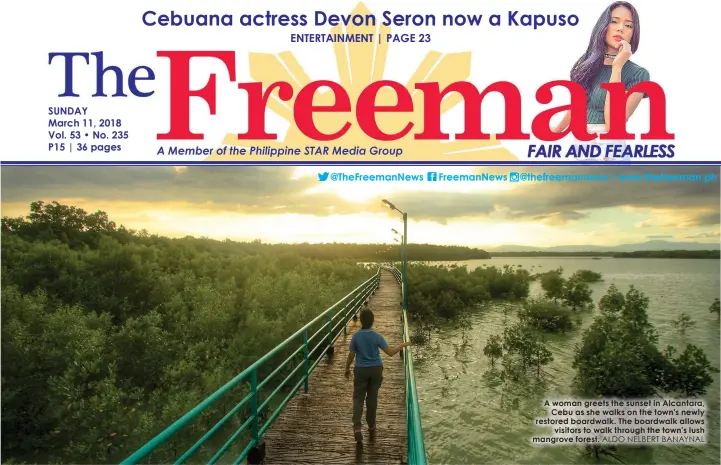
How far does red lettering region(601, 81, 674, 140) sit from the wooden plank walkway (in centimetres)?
542

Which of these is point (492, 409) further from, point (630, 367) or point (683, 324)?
point (683, 324)

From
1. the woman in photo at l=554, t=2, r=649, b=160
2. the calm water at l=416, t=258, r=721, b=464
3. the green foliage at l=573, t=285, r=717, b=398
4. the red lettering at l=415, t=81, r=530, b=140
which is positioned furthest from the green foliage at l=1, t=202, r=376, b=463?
the woman in photo at l=554, t=2, r=649, b=160

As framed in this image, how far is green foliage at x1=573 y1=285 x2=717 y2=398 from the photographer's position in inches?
717

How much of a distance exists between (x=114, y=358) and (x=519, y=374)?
20243mm

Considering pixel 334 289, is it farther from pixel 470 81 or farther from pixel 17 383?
pixel 470 81

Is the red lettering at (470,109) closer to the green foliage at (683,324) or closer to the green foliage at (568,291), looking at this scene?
the green foliage at (683,324)

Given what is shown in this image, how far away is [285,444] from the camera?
6.06 m

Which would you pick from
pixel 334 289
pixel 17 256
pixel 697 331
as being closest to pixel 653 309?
pixel 697 331

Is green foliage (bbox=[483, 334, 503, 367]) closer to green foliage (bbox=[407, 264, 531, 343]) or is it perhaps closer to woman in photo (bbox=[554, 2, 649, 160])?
green foliage (bbox=[407, 264, 531, 343])

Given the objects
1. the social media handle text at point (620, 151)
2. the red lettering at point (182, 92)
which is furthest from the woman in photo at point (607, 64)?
the red lettering at point (182, 92)

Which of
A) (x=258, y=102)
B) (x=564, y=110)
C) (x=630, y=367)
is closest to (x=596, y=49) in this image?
(x=564, y=110)

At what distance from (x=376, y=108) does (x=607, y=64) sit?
3475 mm

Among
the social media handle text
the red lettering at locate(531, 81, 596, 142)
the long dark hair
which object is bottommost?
the social media handle text

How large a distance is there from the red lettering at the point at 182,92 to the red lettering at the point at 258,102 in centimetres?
45
